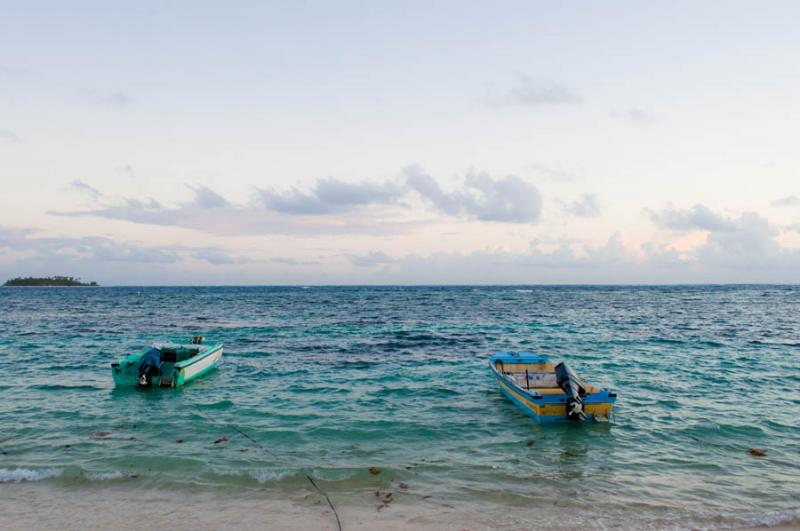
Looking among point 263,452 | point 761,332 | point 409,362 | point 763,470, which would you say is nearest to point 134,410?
point 263,452

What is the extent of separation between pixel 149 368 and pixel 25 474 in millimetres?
9858

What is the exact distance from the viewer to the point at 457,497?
11086mm

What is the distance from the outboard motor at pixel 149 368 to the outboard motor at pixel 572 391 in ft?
55.3

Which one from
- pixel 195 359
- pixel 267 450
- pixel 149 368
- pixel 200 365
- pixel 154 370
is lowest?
pixel 267 450

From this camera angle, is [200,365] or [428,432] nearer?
[428,432]

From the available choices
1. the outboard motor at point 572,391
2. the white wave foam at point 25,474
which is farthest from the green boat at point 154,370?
the outboard motor at point 572,391

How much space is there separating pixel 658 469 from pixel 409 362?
16609 millimetres

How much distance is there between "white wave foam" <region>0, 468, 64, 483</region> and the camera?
471 inches

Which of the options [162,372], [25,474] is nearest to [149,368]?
[162,372]

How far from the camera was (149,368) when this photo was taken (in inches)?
859

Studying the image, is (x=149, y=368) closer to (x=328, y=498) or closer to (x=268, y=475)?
(x=268, y=475)

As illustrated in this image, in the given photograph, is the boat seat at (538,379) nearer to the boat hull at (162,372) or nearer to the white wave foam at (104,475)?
the white wave foam at (104,475)

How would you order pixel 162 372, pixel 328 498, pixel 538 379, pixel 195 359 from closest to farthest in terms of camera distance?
pixel 328 498
pixel 538 379
pixel 162 372
pixel 195 359

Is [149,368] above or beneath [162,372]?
above
